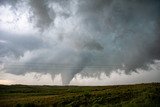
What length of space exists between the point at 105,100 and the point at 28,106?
45.7ft

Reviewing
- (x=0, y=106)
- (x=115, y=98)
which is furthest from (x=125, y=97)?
(x=0, y=106)

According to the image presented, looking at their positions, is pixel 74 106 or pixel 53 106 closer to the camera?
pixel 74 106

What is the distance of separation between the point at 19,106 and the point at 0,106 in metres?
12.9

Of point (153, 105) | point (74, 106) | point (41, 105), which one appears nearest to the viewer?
point (153, 105)

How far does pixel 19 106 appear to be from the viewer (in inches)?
1870

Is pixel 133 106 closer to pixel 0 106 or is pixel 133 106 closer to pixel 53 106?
pixel 53 106

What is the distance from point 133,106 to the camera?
26.7 m

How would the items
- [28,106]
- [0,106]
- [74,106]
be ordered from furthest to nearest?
[0,106] < [28,106] < [74,106]

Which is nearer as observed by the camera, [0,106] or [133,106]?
[133,106]

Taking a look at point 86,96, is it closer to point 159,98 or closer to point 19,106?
point 19,106

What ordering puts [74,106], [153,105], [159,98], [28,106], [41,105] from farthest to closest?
[41,105] → [28,106] → [74,106] → [159,98] → [153,105]

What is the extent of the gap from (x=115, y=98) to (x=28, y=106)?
1553cm

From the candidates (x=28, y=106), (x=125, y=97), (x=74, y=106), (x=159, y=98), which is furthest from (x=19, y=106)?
(x=159, y=98)

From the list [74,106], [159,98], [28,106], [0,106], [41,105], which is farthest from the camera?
[0,106]
